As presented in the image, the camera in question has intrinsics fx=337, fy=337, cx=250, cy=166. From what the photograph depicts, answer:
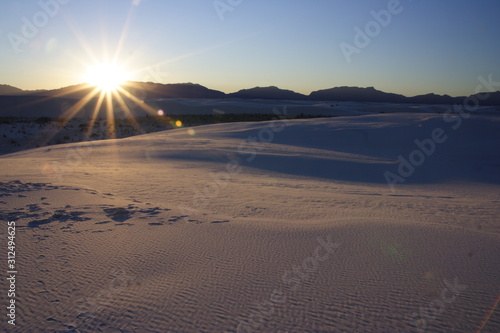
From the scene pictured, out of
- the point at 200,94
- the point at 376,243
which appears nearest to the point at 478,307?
the point at 376,243

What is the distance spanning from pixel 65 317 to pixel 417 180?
6.81 metres

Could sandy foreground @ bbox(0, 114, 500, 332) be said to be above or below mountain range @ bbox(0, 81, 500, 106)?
below

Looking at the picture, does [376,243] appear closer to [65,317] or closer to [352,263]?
[352,263]

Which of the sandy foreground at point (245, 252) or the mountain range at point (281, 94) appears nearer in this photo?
the sandy foreground at point (245, 252)

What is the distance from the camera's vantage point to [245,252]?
110 inches

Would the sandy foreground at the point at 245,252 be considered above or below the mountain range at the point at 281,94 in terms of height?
below

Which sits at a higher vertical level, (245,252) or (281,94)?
(281,94)

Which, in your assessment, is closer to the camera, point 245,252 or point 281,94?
point 245,252

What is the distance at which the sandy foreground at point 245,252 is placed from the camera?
1.96 m

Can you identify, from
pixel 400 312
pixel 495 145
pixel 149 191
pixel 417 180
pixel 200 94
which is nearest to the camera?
pixel 400 312

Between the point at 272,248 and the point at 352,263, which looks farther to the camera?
the point at 272,248

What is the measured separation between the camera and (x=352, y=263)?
103 inches

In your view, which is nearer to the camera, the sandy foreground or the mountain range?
the sandy foreground

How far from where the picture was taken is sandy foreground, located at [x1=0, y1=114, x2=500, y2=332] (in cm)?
196
